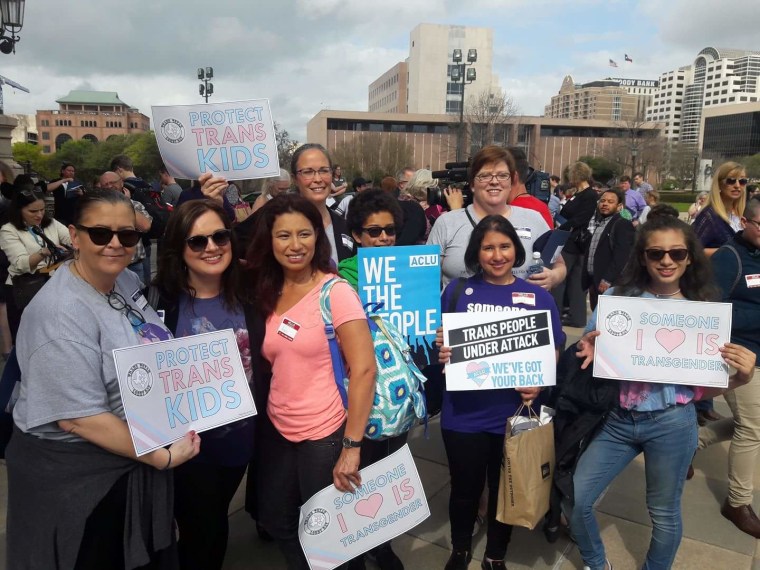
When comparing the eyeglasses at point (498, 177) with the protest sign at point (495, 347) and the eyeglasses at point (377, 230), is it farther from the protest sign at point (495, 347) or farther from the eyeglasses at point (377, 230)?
the protest sign at point (495, 347)

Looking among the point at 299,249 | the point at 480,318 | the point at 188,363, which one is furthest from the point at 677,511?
the point at 188,363

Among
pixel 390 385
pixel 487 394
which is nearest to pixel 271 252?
pixel 390 385

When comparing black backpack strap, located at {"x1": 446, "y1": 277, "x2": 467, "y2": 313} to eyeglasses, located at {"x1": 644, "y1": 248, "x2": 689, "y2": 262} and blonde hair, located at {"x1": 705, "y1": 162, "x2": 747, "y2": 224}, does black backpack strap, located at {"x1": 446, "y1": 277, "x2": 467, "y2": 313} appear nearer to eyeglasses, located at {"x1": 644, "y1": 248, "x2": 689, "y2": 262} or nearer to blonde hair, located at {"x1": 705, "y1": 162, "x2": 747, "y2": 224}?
eyeglasses, located at {"x1": 644, "y1": 248, "x2": 689, "y2": 262}

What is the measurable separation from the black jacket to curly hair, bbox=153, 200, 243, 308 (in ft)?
18.8

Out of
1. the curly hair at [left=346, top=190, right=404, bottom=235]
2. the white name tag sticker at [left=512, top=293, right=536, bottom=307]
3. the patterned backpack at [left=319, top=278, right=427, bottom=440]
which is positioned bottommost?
the patterned backpack at [left=319, top=278, right=427, bottom=440]

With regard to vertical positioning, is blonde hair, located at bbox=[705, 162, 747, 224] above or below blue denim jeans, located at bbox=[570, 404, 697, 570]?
above

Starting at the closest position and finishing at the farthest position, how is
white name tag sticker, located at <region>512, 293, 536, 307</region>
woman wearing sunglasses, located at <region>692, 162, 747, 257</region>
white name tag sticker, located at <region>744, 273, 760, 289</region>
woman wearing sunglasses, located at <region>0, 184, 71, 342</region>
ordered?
white name tag sticker, located at <region>512, 293, 536, 307</region> → white name tag sticker, located at <region>744, 273, 760, 289</region> → woman wearing sunglasses, located at <region>692, 162, 747, 257</region> → woman wearing sunglasses, located at <region>0, 184, 71, 342</region>

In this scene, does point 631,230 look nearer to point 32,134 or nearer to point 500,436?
point 500,436

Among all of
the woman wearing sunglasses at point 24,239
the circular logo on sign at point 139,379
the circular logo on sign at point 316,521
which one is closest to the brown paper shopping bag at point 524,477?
the circular logo on sign at point 316,521

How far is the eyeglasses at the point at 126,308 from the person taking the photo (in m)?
2.01

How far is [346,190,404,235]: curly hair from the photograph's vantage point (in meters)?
2.98

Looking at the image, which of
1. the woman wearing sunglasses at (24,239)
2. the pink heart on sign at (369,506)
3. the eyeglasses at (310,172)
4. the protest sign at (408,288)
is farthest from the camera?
the woman wearing sunglasses at (24,239)

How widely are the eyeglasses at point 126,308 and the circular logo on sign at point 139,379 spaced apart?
189mm


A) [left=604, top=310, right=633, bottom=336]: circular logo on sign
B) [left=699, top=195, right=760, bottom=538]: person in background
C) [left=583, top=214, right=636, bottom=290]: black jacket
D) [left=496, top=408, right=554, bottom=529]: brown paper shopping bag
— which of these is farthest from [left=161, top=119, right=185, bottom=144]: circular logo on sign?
[left=583, top=214, right=636, bottom=290]: black jacket
